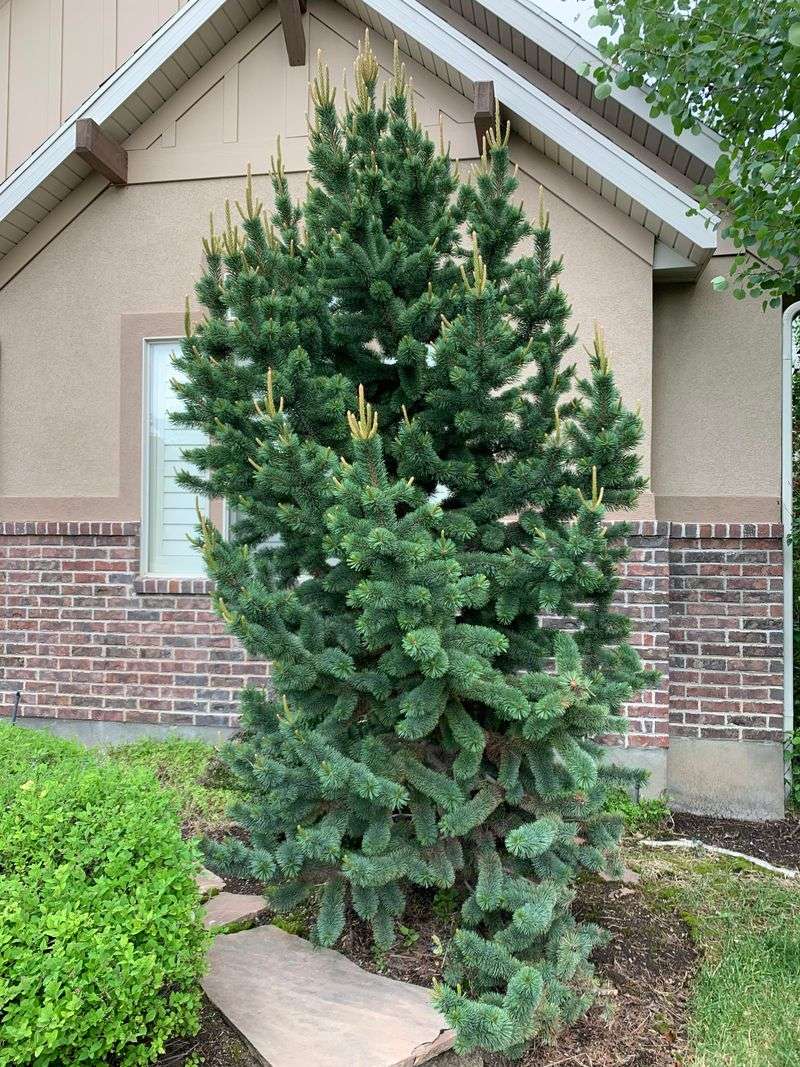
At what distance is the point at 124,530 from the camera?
19.7 ft

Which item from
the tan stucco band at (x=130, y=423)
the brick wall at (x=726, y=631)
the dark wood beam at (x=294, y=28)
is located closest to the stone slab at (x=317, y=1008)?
the brick wall at (x=726, y=631)

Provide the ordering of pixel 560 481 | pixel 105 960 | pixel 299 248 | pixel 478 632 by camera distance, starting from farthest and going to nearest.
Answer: pixel 299 248
pixel 560 481
pixel 478 632
pixel 105 960

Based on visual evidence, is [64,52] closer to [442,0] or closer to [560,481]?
[442,0]

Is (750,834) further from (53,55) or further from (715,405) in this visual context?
(53,55)

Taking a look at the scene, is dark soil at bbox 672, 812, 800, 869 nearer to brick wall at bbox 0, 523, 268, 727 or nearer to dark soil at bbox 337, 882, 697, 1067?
dark soil at bbox 337, 882, 697, 1067

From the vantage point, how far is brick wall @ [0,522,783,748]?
525 cm

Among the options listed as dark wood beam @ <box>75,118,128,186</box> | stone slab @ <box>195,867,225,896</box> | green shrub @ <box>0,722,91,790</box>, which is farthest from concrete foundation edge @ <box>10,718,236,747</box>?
dark wood beam @ <box>75,118,128,186</box>

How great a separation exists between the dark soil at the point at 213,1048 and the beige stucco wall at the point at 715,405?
4233 mm

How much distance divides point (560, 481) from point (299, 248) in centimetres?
150

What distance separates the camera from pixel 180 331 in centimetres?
595

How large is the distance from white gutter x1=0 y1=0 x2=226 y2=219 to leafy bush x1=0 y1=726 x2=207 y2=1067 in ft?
15.6

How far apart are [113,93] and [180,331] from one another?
1641 mm

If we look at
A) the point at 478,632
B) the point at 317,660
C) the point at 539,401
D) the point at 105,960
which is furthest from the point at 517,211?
the point at 105,960

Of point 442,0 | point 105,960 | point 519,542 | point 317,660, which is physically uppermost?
point 442,0
